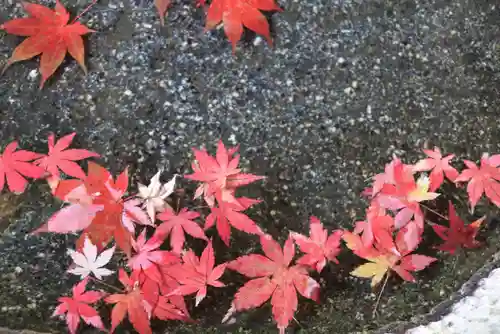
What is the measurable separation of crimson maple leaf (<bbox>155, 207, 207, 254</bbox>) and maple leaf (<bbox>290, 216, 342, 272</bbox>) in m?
0.30

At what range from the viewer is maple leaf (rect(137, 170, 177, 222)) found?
1.69 m

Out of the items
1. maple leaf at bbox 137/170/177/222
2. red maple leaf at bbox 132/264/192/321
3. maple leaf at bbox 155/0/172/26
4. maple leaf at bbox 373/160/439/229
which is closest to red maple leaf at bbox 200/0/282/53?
maple leaf at bbox 155/0/172/26

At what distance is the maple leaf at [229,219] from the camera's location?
1675mm

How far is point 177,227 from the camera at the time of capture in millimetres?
1669

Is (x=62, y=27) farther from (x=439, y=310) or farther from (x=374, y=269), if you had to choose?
(x=439, y=310)

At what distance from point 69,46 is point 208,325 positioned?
101cm

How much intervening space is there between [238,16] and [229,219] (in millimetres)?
672

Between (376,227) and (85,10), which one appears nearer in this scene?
(376,227)

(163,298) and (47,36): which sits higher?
(47,36)

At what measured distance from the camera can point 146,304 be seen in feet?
5.22

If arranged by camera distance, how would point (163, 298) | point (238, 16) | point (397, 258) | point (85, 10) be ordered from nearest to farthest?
point (163, 298) → point (397, 258) → point (238, 16) → point (85, 10)

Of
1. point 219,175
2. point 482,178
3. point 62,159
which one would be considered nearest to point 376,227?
point 482,178

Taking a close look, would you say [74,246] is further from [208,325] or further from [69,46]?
[69,46]

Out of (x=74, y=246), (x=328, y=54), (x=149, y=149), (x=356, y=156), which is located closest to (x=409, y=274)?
(x=356, y=156)
